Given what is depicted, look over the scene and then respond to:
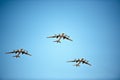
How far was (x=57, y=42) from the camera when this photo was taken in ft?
288

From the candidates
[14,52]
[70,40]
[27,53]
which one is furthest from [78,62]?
[14,52]

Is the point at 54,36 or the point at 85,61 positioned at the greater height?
the point at 54,36

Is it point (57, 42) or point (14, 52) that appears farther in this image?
point (14, 52)

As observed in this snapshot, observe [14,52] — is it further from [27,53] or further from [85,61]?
[85,61]

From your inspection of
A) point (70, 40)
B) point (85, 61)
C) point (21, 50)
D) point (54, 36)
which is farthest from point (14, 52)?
point (85, 61)

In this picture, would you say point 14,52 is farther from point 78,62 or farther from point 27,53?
point 78,62

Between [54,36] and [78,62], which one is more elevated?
[54,36]

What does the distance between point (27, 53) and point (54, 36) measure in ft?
50.1

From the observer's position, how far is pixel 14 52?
3703 inches

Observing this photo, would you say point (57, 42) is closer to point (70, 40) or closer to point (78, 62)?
point (70, 40)

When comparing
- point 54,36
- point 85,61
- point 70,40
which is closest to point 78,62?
point 85,61

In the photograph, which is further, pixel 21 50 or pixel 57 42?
pixel 21 50

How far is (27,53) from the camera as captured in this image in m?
94.9

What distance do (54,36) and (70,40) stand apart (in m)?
7.77
